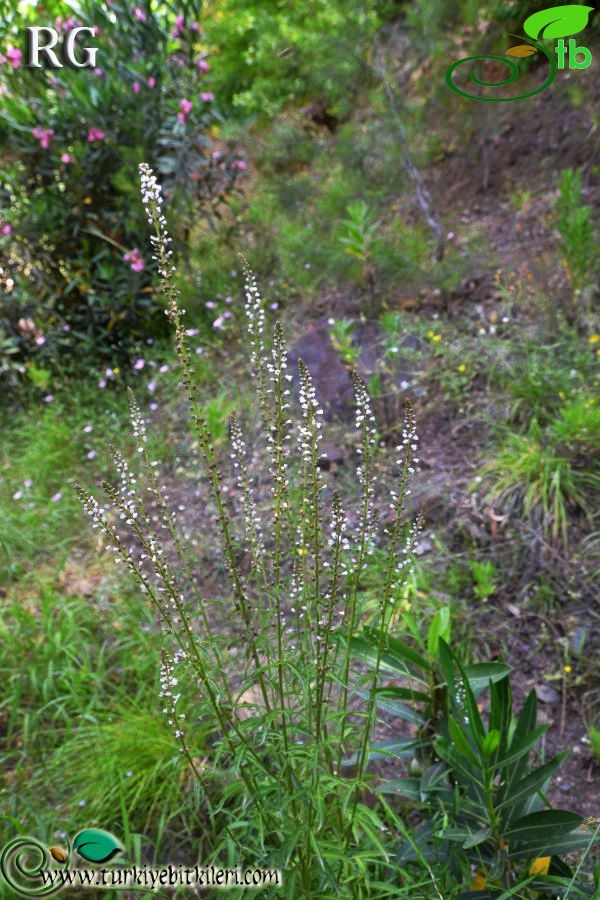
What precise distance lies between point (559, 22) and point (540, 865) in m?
3.95

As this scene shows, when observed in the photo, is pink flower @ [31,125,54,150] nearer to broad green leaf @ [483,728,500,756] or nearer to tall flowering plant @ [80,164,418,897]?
tall flowering plant @ [80,164,418,897]

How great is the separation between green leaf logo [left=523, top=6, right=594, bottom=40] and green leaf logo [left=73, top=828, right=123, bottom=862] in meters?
3.83

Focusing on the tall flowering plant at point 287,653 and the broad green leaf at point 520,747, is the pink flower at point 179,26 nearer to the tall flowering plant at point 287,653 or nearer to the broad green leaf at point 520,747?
the tall flowering plant at point 287,653

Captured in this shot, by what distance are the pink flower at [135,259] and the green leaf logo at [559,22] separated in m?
2.68

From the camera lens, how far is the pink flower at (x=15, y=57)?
486 cm

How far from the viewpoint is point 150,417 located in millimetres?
4531

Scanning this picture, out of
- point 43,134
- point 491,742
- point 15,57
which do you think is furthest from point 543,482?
point 15,57

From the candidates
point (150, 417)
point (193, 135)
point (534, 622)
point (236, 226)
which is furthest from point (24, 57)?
point (534, 622)

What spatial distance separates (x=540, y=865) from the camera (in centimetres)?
164

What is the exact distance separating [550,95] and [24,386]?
168 inches

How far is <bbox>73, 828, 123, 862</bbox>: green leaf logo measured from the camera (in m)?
1.96

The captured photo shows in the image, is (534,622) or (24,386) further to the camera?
(24,386)

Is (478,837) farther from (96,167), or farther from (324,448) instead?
(96,167)

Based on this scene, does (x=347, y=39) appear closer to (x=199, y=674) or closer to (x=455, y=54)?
(x=455, y=54)
